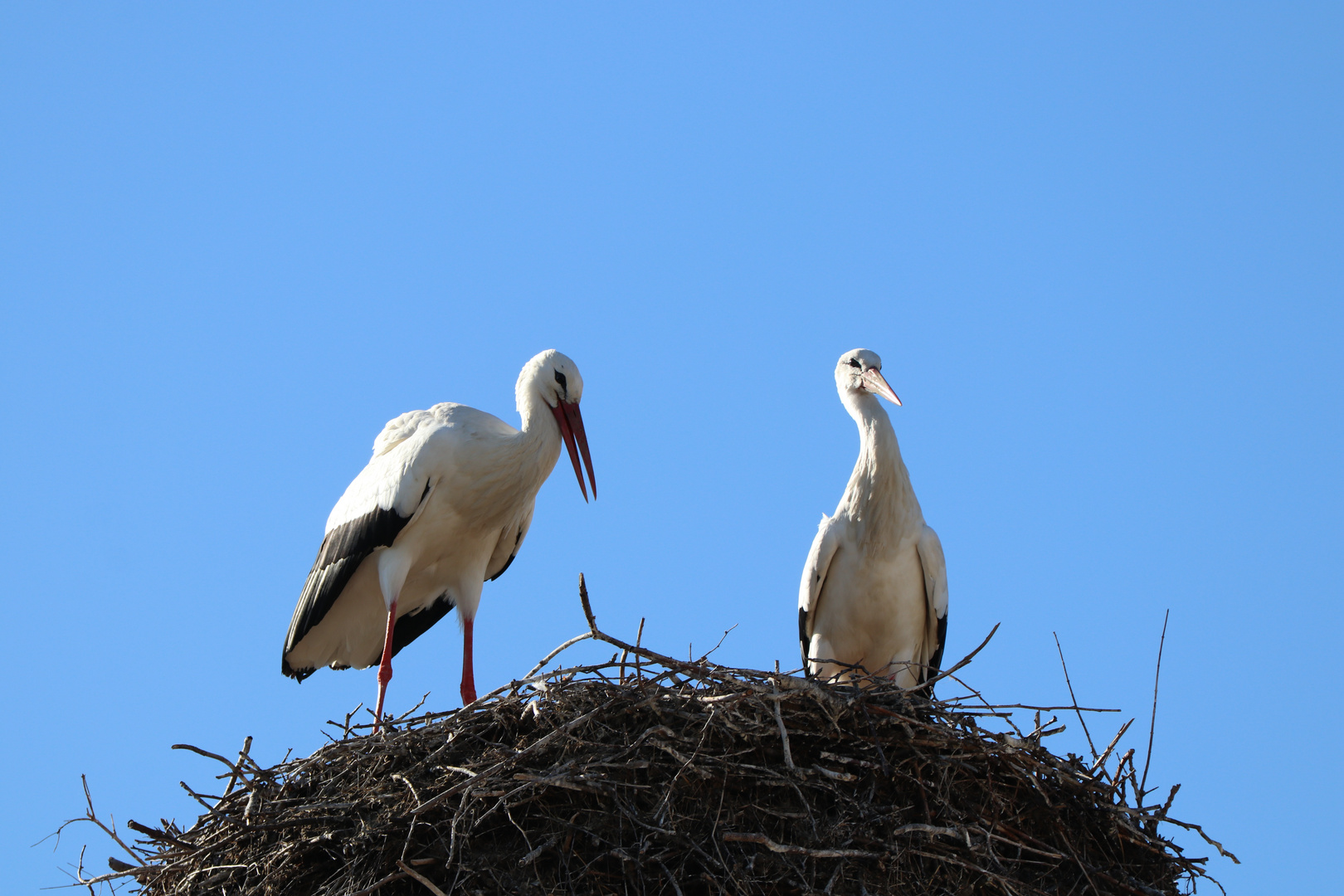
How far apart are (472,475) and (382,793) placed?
1.91m

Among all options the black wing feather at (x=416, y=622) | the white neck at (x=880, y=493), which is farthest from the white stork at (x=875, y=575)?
the black wing feather at (x=416, y=622)

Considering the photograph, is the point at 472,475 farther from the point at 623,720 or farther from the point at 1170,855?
the point at 1170,855

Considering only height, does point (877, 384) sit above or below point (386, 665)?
above

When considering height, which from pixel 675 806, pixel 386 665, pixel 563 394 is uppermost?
pixel 563 394

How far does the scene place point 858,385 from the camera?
20.6 feet

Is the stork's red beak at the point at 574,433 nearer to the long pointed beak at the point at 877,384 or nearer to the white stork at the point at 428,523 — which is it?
the white stork at the point at 428,523

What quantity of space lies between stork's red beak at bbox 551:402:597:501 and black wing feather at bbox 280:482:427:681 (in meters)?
0.73

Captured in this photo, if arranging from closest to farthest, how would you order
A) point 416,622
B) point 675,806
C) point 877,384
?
point 675,806 → point 877,384 → point 416,622

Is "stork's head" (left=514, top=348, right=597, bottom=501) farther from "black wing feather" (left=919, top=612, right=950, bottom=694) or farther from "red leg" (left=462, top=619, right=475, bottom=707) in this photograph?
"black wing feather" (left=919, top=612, right=950, bottom=694)

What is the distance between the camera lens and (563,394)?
626 centimetres

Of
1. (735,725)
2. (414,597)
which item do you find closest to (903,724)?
(735,725)

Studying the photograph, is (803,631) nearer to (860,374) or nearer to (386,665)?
(860,374)

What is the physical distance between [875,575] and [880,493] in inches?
13.7

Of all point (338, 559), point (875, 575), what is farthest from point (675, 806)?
point (338, 559)
